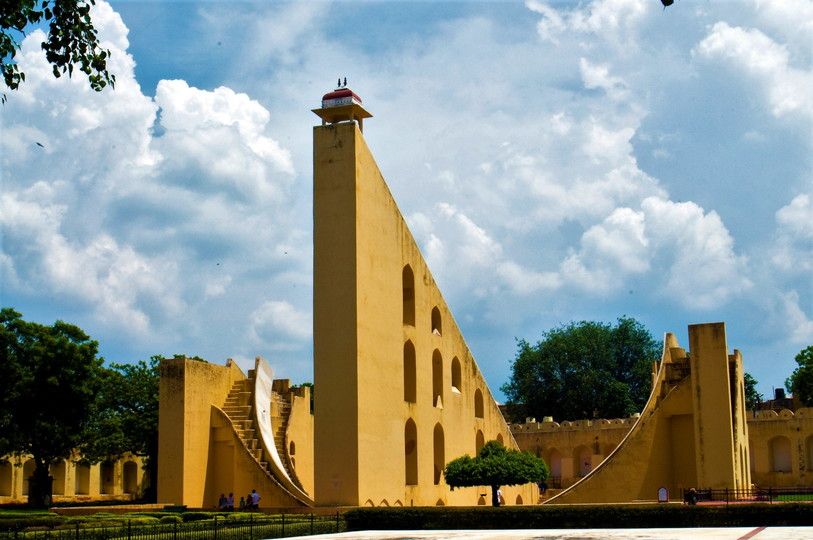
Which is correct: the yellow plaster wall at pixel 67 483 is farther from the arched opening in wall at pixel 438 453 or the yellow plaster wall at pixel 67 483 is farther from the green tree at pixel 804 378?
the green tree at pixel 804 378

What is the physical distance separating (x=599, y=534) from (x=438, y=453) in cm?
850

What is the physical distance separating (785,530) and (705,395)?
9.21 meters

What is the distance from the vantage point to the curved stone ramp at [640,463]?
Result: 27.5 meters

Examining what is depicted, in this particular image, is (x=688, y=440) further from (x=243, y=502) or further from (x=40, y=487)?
(x=40, y=487)

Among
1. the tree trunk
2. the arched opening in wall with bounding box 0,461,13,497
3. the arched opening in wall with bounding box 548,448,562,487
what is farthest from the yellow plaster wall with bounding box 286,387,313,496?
the arched opening in wall with bounding box 0,461,13,497

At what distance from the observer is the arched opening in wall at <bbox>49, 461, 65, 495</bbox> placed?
136 feet

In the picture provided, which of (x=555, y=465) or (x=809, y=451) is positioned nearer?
(x=809, y=451)

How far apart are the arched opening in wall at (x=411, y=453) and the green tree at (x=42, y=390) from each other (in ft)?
39.6

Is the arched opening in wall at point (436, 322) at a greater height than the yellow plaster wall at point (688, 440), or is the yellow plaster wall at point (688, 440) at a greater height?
the arched opening in wall at point (436, 322)

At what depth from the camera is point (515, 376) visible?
2053 inches

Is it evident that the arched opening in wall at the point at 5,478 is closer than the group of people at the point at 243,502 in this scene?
No

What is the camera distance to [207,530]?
1686 centimetres

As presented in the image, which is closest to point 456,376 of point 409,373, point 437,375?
point 437,375

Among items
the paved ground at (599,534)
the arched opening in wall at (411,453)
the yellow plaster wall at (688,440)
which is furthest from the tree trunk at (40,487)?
the paved ground at (599,534)
